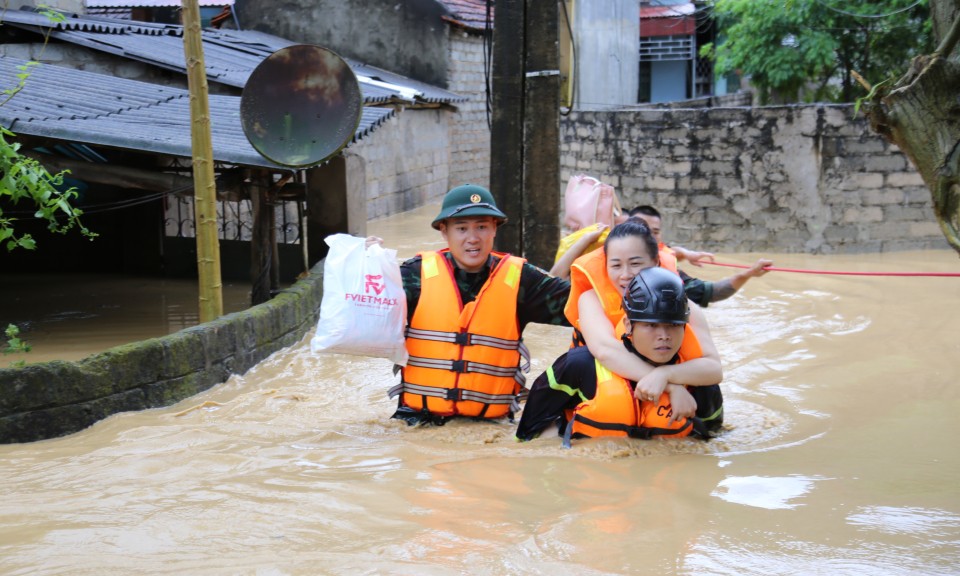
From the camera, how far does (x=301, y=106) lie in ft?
25.8

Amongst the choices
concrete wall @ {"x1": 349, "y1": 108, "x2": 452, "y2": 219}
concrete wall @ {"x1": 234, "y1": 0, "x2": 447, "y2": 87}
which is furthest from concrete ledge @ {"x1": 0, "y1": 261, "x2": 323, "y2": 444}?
concrete wall @ {"x1": 234, "y1": 0, "x2": 447, "y2": 87}

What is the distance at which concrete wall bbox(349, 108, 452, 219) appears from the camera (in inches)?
672

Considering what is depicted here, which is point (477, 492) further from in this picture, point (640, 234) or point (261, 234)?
point (261, 234)

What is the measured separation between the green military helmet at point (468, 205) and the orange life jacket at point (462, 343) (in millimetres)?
247

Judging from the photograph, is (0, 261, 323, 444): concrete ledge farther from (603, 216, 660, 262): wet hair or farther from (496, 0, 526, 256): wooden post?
(603, 216, 660, 262): wet hair

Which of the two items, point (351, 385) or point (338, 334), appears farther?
point (351, 385)

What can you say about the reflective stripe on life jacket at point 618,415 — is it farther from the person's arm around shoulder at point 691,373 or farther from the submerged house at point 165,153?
the submerged house at point 165,153

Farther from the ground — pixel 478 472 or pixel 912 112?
pixel 912 112

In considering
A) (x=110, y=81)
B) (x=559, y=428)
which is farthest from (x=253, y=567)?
(x=110, y=81)

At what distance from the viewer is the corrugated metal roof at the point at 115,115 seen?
24.8 ft

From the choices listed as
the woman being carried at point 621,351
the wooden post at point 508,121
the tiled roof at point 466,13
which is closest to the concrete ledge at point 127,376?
the wooden post at point 508,121

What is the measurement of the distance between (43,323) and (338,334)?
5.37 m

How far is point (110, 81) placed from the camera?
34.7 ft

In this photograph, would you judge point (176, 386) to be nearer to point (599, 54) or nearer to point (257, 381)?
point (257, 381)
